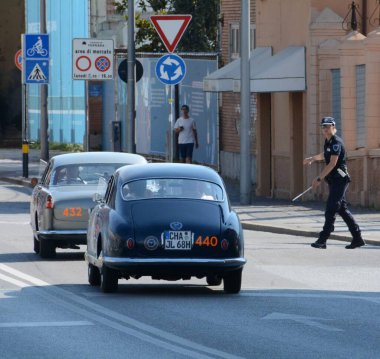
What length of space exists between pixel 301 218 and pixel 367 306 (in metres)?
12.2

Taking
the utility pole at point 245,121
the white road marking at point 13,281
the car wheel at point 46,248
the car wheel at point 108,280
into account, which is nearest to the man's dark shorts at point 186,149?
the utility pole at point 245,121

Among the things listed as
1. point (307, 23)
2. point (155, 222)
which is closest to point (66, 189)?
point (155, 222)

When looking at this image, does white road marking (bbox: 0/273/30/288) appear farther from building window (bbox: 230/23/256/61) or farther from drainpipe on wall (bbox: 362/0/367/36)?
building window (bbox: 230/23/256/61)

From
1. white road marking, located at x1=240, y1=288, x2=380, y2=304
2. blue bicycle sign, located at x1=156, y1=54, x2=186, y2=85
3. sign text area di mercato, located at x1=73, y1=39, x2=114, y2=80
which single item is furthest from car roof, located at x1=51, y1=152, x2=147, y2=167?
sign text area di mercato, located at x1=73, y1=39, x2=114, y2=80

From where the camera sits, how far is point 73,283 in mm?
17016

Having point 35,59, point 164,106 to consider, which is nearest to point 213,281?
point 35,59

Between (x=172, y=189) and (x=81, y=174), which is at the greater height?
(x=172, y=189)

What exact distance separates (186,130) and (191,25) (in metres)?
12.1

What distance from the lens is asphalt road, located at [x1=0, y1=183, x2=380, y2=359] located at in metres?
11.6

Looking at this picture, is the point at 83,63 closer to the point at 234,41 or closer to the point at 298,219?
the point at 234,41

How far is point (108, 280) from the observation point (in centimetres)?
1577

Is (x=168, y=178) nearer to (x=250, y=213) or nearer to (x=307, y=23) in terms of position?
(x=250, y=213)

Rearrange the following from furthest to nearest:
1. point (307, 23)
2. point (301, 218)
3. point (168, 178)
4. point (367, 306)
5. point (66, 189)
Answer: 1. point (307, 23)
2. point (301, 218)
3. point (66, 189)
4. point (168, 178)
5. point (367, 306)

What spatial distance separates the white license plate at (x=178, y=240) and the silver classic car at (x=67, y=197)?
3853 mm
